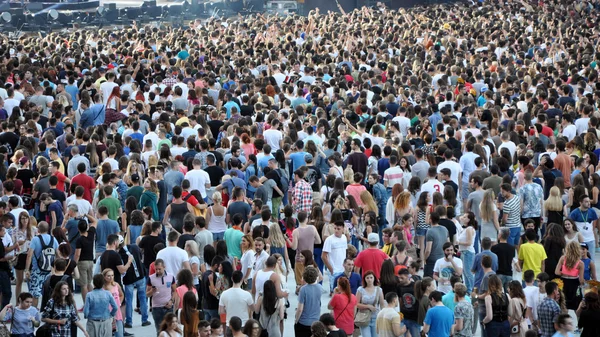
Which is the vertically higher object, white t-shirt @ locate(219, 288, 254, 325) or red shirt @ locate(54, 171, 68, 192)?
red shirt @ locate(54, 171, 68, 192)

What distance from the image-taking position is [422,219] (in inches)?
535

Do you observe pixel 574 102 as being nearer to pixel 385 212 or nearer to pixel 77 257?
pixel 385 212

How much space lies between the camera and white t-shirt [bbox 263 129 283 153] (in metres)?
17.3

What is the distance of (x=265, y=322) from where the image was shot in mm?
10953

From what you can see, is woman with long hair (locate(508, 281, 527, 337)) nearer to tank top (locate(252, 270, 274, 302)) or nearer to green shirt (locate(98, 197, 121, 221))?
tank top (locate(252, 270, 274, 302))

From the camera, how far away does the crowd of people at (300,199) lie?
1104 cm

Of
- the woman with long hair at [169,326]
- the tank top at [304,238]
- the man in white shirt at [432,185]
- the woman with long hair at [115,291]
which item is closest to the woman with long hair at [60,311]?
the woman with long hair at [115,291]

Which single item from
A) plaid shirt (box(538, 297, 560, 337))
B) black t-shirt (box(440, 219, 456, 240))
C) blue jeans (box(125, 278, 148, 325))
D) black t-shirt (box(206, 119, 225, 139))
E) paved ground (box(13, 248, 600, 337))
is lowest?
paved ground (box(13, 248, 600, 337))

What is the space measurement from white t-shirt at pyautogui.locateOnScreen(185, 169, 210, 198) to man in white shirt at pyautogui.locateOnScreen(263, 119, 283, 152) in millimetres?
2553

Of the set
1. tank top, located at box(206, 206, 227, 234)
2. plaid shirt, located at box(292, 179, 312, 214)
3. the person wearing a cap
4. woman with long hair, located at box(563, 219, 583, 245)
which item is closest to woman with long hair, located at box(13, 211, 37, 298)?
tank top, located at box(206, 206, 227, 234)

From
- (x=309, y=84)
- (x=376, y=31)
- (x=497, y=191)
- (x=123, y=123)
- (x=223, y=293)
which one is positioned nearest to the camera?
(x=223, y=293)

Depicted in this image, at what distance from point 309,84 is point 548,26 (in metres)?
15.4

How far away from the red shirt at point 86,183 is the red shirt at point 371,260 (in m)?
4.70

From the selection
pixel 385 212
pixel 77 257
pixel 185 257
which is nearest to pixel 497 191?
pixel 385 212
